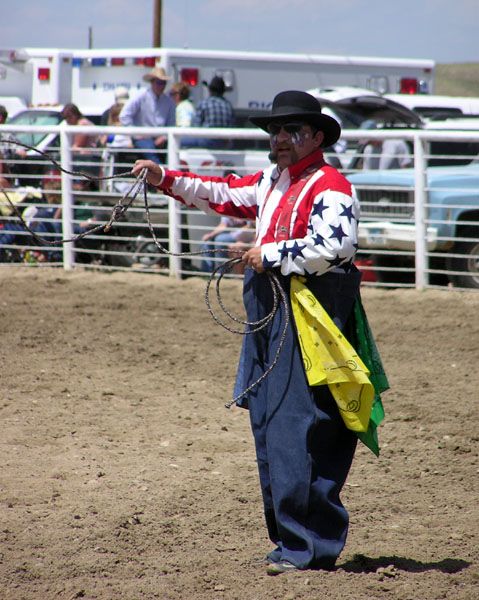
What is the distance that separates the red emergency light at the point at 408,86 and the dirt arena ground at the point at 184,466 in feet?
32.1

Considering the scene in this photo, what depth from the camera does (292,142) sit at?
4000mm

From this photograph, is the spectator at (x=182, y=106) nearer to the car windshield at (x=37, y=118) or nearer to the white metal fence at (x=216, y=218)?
the white metal fence at (x=216, y=218)

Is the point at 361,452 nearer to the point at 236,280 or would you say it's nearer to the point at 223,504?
the point at 223,504

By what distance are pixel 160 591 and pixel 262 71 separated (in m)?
14.1

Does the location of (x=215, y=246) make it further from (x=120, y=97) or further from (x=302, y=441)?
(x=302, y=441)

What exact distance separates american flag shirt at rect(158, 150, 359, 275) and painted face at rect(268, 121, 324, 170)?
27 mm

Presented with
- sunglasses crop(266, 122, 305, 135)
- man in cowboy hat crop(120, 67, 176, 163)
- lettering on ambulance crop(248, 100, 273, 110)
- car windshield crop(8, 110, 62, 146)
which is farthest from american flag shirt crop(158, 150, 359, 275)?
car windshield crop(8, 110, 62, 146)

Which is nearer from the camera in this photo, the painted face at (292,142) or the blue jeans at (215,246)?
the painted face at (292,142)

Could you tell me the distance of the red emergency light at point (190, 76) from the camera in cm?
1653

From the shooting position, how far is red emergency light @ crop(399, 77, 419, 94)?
1861cm

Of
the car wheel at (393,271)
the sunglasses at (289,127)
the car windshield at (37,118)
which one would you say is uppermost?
the car windshield at (37,118)

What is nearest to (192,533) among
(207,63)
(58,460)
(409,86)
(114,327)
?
(58,460)

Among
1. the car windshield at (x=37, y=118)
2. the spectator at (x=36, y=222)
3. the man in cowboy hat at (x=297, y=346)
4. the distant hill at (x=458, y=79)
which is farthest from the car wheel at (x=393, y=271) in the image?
the distant hill at (x=458, y=79)

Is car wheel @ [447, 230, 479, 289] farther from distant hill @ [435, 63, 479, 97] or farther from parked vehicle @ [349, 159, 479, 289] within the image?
distant hill @ [435, 63, 479, 97]
